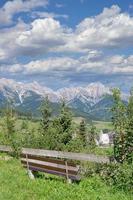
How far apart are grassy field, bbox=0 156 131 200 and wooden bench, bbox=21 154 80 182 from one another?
0.36m

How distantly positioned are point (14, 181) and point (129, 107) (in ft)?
18.9

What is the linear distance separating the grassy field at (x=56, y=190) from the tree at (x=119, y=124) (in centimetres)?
124

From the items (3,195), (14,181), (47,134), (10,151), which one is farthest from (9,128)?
(3,195)

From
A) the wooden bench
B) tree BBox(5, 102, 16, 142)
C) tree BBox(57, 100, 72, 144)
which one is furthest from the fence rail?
tree BBox(57, 100, 72, 144)

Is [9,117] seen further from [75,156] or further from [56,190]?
[56,190]

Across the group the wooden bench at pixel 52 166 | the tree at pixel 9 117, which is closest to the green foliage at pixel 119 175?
the wooden bench at pixel 52 166

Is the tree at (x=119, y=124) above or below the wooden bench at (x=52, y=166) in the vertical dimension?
above

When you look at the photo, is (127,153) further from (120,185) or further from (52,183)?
(52,183)

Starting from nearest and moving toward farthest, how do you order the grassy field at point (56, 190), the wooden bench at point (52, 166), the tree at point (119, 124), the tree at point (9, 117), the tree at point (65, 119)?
the grassy field at point (56, 190) < the tree at point (119, 124) < the wooden bench at point (52, 166) < the tree at point (9, 117) < the tree at point (65, 119)

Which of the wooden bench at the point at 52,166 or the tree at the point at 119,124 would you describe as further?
the wooden bench at the point at 52,166

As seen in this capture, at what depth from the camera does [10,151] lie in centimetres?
3453

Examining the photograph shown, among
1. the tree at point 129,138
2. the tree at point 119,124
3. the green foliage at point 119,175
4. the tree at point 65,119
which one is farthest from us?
the tree at point 65,119

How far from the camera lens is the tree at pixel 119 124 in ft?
56.7

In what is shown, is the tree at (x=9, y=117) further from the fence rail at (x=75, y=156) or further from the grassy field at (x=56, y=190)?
the grassy field at (x=56, y=190)
